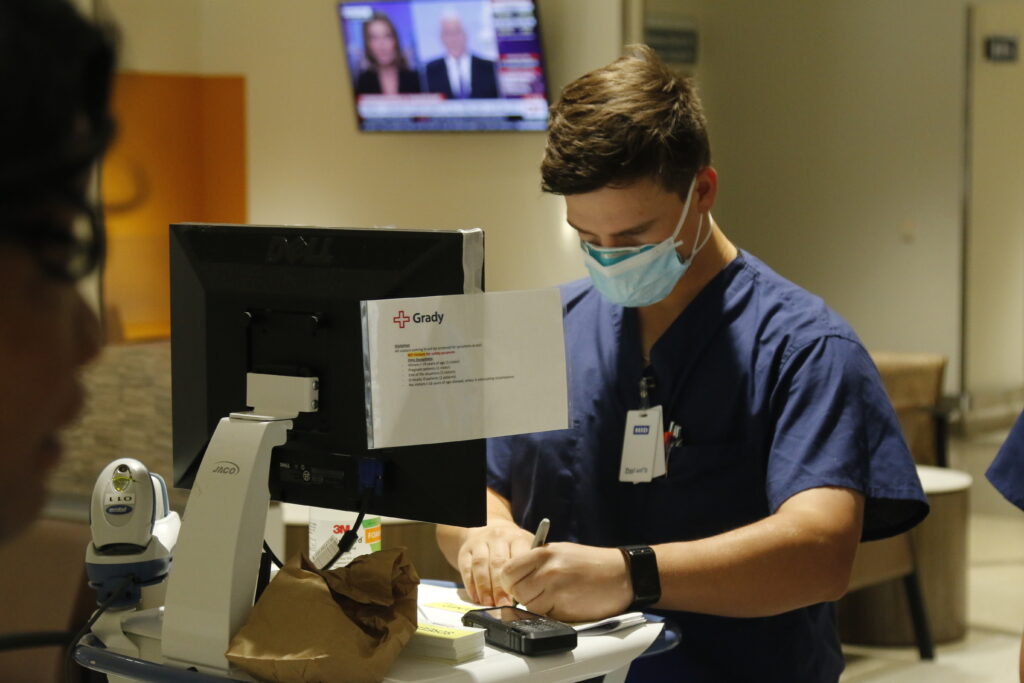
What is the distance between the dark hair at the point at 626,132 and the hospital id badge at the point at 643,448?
1.12 feet

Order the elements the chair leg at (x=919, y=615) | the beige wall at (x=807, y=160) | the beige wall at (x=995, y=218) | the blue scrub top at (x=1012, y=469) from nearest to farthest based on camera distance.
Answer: the blue scrub top at (x=1012, y=469), the chair leg at (x=919, y=615), the beige wall at (x=995, y=218), the beige wall at (x=807, y=160)

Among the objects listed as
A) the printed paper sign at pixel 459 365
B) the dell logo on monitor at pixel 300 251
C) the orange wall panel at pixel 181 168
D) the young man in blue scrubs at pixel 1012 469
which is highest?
the orange wall panel at pixel 181 168

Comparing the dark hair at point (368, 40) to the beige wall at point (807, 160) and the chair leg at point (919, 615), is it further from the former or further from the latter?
the chair leg at point (919, 615)

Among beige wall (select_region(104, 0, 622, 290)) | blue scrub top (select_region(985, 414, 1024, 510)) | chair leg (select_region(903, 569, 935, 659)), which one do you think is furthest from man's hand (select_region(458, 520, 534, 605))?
beige wall (select_region(104, 0, 622, 290))

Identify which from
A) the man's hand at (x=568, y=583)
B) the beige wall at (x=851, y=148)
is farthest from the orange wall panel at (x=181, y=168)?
the man's hand at (x=568, y=583)

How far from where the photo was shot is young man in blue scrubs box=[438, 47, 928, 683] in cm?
163

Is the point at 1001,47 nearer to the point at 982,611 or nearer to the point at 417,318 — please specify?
the point at 982,611

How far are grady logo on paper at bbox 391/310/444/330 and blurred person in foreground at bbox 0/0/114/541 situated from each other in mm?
677

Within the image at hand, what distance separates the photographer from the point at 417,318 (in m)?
1.37

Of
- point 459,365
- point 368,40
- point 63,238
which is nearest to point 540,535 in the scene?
point 459,365

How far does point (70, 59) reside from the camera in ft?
2.04

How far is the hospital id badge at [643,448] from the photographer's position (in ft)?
5.87

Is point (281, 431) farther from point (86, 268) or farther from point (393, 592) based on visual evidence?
point (86, 268)

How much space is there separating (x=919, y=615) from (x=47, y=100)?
4.14 metres
